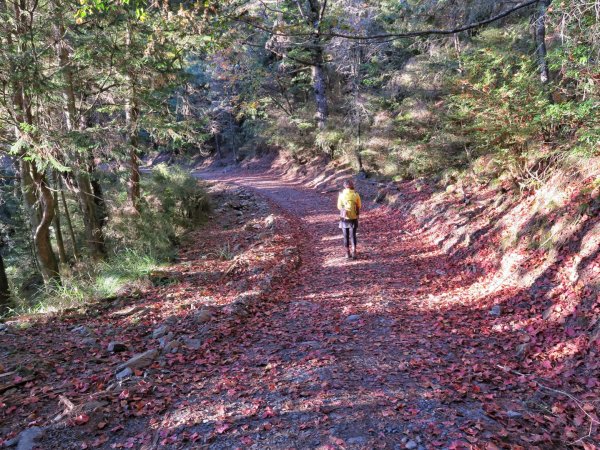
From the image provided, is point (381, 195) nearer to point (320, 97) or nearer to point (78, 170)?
Answer: point (320, 97)

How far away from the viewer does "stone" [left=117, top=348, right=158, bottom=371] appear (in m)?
Answer: 4.98

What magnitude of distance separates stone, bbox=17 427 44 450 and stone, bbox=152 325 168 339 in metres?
2.24

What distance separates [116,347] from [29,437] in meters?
1.98

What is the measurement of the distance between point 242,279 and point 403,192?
354 inches

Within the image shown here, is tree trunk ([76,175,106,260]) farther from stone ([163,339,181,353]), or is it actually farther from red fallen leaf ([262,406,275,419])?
red fallen leaf ([262,406,275,419])

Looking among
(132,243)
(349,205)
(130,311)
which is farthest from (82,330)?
A: (132,243)

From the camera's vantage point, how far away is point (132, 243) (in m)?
12.7

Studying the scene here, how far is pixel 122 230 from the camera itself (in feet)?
42.1

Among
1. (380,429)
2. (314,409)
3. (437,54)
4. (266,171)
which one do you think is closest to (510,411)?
(380,429)

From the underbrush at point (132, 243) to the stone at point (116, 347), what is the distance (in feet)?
7.88

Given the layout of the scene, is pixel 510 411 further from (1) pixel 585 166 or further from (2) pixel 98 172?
(2) pixel 98 172

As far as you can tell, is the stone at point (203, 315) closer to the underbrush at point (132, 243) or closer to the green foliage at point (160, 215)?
the underbrush at point (132, 243)

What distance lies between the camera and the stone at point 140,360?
16.3 feet

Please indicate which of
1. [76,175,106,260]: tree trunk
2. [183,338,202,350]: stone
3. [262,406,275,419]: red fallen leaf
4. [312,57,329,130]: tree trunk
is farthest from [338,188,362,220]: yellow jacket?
[312,57,329,130]: tree trunk
